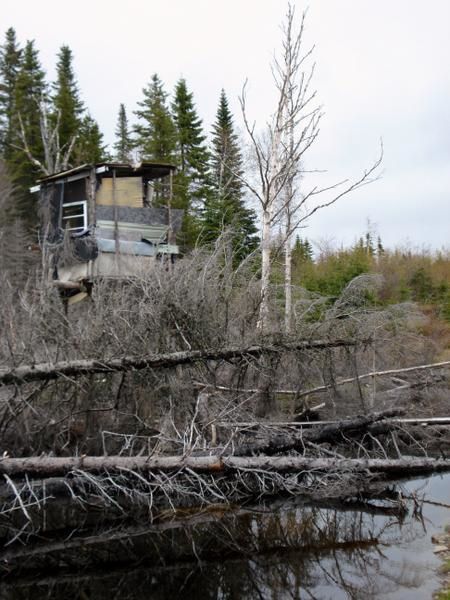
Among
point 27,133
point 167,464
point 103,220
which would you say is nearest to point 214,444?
point 167,464

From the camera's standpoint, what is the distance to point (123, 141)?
4391 cm

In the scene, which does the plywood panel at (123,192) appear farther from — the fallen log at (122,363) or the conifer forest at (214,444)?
the fallen log at (122,363)

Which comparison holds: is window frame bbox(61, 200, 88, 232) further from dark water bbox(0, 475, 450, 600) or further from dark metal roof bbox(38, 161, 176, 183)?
dark water bbox(0, 475, 450, 600)

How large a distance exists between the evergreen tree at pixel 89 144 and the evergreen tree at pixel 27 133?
6.96 ft

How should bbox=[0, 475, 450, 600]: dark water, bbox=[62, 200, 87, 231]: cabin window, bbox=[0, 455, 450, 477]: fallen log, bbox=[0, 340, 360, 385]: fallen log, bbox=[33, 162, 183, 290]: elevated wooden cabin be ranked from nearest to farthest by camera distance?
bbox=[0, 475, 450, 600]: dark water < bbox=[0, 455, 450, 477]: fallen log < bbox=[0, 340, 360, 385]: fallen log < bbox=[33, 162, 183, 290]: elevated wooden cabin < bbox=[62, 200, 87, 231]: cabin window

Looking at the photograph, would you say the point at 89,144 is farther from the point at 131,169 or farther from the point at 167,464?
the point at 167,464

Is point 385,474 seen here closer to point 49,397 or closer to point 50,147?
point 49,397

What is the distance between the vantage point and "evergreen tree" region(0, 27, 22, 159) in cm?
3344

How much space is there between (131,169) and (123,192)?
34.1 inches

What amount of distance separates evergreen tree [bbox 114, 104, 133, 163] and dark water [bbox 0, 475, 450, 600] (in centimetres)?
3228

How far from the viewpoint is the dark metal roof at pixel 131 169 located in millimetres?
20609

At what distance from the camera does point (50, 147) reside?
29.6 meters

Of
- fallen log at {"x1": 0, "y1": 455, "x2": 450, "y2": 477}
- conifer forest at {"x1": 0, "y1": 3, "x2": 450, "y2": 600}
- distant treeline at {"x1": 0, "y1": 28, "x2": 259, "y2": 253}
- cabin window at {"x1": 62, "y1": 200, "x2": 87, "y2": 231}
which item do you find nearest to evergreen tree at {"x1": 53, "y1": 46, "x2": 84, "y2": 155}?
distant treeline at {"x1": 0, "y1": 28, "x2": 259, "y2": 253}

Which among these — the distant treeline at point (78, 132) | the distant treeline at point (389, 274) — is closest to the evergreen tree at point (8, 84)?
the distant treeline at point (78, 132)
